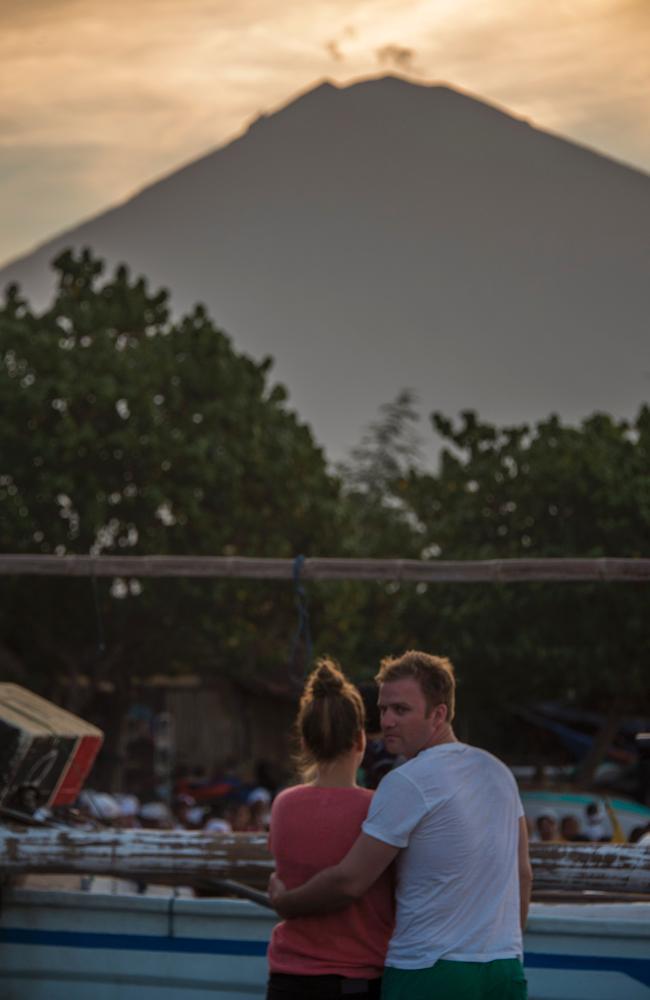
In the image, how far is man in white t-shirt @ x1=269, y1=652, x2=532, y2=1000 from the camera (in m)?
4.69

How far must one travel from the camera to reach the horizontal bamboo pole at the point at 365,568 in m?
8.51

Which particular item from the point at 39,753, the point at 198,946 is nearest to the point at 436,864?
the point at 198,946

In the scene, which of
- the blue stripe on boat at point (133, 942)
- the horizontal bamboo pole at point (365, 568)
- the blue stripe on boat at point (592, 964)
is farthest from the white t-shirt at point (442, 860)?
the horizontal bamboo pole at point (365, 568)

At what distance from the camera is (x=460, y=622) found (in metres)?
27.9

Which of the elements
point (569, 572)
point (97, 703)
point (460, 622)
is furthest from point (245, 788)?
point (569, 572)

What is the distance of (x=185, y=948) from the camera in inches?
302

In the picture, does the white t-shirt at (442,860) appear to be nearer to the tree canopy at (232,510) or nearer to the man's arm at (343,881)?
the man's arm at (343,881)

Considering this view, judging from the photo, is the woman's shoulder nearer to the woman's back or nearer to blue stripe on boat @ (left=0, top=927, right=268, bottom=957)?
the woman's back

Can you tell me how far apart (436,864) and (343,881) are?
0.28 meters

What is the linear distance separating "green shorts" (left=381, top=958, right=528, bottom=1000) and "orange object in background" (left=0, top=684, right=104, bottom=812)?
3.88 m

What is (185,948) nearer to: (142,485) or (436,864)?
(436,864)

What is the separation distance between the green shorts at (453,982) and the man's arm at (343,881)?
10.5 inches

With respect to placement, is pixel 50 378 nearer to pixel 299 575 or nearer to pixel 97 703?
pixel 97 703

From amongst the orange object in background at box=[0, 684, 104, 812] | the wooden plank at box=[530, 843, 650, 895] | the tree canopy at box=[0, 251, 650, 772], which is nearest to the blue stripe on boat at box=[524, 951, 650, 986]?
the wooden plank at box=[530, 843, 650, 895]
